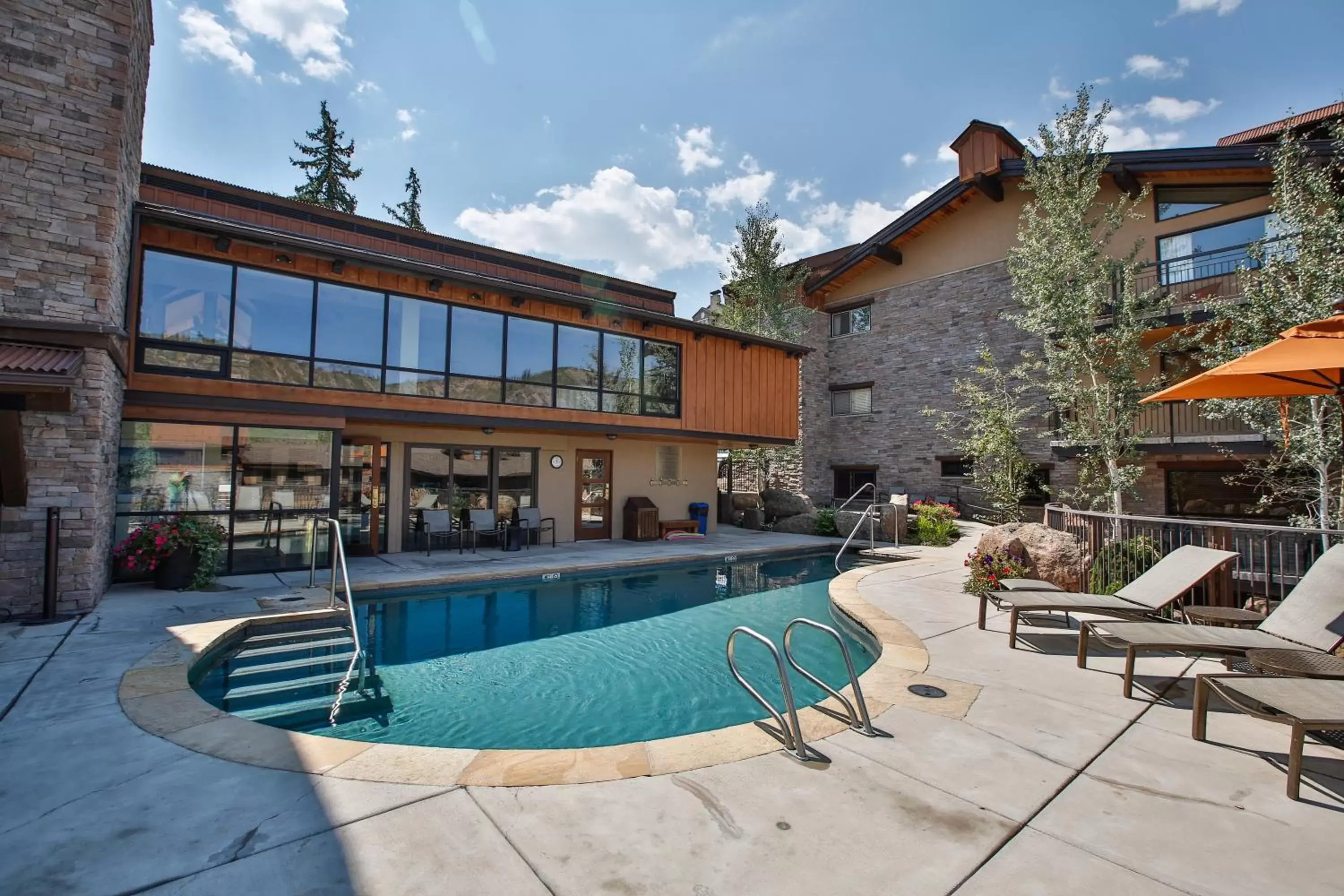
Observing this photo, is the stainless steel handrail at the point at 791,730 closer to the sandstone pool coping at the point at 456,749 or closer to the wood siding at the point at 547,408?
the sandstone pool coping at the point at 456,749

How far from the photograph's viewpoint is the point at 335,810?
265 cm

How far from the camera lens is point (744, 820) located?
260cm

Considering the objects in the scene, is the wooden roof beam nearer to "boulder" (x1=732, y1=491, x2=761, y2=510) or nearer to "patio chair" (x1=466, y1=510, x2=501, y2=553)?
"boulder" (x1=732, y1=491, x2=761, y2=510)

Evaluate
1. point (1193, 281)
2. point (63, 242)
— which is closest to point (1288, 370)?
point (63, 242)

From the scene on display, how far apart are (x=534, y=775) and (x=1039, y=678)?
3.85 meters

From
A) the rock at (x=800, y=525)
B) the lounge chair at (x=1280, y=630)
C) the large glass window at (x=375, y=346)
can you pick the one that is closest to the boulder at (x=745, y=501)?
the rock at (x=800, y=525)

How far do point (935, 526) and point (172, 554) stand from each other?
14.2m

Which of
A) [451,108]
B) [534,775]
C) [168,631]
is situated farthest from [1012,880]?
[451,108]

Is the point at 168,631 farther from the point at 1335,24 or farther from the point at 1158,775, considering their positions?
the point at 1335,24

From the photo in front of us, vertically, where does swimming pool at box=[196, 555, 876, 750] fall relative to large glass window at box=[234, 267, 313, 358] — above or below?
below

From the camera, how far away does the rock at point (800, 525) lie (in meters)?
15.9

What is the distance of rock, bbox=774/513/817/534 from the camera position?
15.9m

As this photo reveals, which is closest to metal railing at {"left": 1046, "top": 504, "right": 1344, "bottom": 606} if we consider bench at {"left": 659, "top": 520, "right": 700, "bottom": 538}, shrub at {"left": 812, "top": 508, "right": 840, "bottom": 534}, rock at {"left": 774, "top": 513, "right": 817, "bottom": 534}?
shrub at {"left": 812, "top": 508, "right": 840, "bottom": 534}

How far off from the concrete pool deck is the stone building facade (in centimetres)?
356
